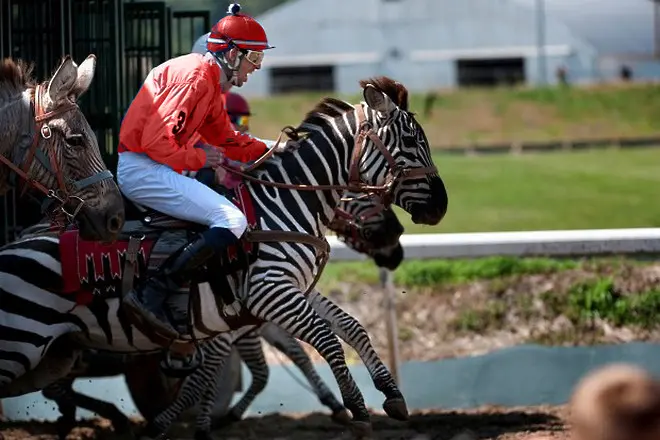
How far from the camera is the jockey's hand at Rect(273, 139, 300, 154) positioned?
696 cm

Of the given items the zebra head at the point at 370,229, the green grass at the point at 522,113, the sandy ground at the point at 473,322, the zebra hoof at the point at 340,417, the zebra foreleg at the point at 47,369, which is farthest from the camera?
the green grass at the point at 522,113

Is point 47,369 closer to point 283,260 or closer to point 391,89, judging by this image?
point 283,260

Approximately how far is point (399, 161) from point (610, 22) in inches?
2072

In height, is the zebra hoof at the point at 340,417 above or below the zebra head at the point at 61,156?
below

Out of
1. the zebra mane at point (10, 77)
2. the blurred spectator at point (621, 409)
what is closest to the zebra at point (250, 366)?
the zebra mane at point (10, 77)

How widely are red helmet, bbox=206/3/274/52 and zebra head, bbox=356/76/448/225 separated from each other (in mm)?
684

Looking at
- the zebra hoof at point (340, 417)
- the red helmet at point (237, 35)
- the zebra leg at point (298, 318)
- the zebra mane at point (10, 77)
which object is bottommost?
the zebra hoof at point (340, 417)

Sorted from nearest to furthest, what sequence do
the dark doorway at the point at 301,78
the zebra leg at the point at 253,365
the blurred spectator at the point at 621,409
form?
the blurred spectator at the point at 621,409
the zebra leg at the point at 253,365
the dark doorway at the point at 301,78

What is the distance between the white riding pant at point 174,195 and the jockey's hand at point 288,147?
0.64 m

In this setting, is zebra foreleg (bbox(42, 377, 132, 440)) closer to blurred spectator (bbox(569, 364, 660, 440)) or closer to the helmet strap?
the helmet strap

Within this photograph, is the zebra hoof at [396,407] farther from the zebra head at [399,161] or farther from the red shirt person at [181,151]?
the red shirt person at [181,151]

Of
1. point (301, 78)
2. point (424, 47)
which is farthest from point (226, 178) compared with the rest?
point (424, 47)

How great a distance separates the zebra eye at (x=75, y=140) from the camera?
20.1ft

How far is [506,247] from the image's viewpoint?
9820 millimetres
